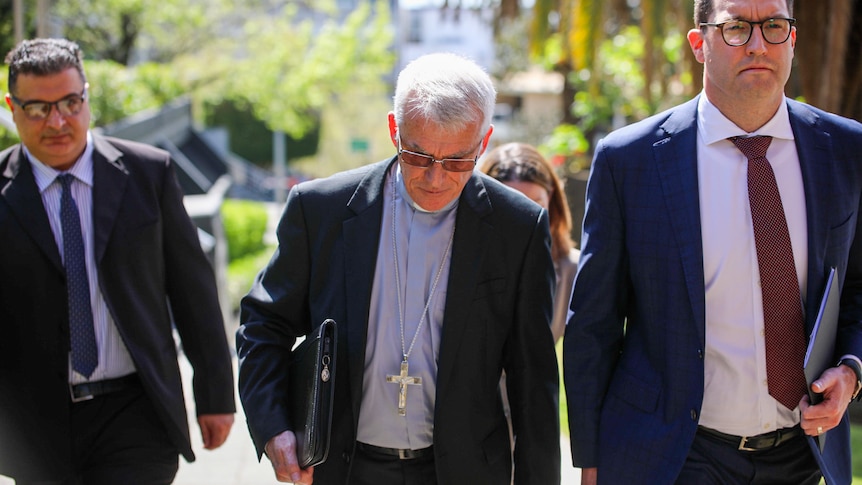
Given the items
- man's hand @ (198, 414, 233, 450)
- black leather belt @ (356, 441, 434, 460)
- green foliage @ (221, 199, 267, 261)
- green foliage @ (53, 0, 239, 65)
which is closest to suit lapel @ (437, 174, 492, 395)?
→ black leather belt @ (356, 441, 434, 460)

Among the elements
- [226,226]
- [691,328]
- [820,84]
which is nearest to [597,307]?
[691,328]

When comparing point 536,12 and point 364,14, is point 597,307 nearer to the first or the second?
point 536,12

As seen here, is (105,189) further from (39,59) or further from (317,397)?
(317,397)

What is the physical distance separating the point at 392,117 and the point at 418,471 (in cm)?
108

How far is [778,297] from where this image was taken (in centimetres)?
291

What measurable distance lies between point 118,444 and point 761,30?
2588 mm

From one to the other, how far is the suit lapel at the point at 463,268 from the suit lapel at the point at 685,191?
0.55m

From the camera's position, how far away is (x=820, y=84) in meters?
7.19

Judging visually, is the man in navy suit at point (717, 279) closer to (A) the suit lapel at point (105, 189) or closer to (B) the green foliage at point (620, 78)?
(A) the suit lapel at point (105, 189)

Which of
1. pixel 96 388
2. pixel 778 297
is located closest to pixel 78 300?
pixel 96 388

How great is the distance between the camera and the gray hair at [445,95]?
113 inches

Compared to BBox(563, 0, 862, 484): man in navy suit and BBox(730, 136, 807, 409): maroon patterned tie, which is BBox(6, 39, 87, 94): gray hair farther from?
BBox(730, 136, 807, 409): maroon patterned tie

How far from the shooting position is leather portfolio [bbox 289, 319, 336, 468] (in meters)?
2.82

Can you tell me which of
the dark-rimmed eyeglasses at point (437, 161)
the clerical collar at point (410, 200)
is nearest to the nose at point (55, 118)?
the clerical collar at point (410, 200)
